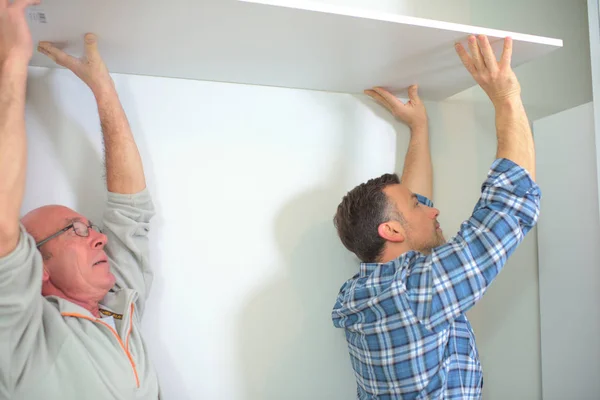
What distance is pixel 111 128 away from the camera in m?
1.16

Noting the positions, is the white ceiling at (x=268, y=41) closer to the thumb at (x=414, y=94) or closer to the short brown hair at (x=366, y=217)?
the thumb at (x=414, y=94)

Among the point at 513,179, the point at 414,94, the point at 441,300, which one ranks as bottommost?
the point at 441,300

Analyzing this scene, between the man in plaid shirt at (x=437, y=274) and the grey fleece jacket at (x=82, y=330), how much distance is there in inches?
18.1

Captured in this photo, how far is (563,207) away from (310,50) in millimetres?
821

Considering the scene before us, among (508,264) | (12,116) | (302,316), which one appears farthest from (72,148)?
(508,264)

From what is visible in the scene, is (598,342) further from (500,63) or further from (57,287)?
(57,287)

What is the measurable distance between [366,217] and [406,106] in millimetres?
398

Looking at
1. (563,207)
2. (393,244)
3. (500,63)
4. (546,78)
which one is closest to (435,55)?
(500,63)

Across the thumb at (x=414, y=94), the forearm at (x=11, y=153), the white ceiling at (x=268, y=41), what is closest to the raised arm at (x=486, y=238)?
the white ceiling at (x=268, y=41)

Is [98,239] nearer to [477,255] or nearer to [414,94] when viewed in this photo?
[477,255]

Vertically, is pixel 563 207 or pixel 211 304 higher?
pixel 563 207

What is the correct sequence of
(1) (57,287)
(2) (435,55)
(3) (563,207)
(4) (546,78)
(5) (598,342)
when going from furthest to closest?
(4) (546,78) → (3) (563,207) → (5) (598,342) → (2) (435,55) → (1) (57,287)

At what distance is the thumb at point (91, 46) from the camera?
42.6 inches

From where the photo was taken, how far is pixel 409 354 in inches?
43.2
